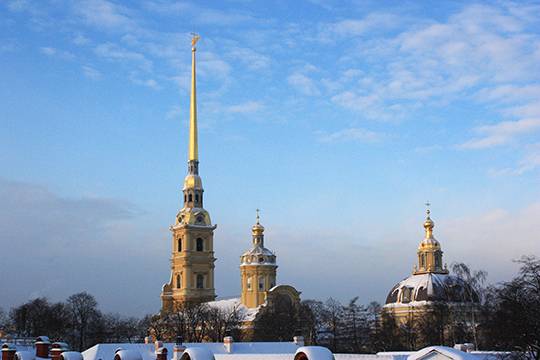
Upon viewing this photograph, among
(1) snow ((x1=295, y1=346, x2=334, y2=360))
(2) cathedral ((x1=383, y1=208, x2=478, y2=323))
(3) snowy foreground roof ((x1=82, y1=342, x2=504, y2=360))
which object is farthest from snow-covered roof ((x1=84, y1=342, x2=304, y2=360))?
(2) cathedral ((x1=383, y1=208, x2=478, y2=323))

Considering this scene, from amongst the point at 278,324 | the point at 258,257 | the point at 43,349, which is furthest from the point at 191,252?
the point at 43,349

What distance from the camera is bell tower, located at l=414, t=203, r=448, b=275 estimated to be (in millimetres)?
116000

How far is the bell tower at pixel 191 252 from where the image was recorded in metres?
119

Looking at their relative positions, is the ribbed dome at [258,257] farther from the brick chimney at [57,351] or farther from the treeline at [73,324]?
the brick chimney at [57,351]

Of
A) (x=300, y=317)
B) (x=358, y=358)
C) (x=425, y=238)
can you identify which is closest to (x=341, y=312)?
(x=300, y=317)

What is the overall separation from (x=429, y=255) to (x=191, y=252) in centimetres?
3321

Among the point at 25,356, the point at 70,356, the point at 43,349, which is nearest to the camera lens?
the point at 70,356

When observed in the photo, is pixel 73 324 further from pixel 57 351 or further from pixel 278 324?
pixel 57 351

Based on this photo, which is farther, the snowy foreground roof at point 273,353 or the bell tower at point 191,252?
the bell tower at point 191,252

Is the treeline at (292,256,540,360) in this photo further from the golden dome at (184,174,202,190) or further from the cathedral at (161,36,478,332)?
the golden dome at (184,174,202,190)

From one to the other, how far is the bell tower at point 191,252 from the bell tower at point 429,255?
29.2 meters

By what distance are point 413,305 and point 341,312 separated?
9054 mm

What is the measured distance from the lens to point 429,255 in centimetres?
11669

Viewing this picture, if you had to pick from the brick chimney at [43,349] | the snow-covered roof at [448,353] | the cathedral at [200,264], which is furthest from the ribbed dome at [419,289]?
the brick chimney at [43,349]
